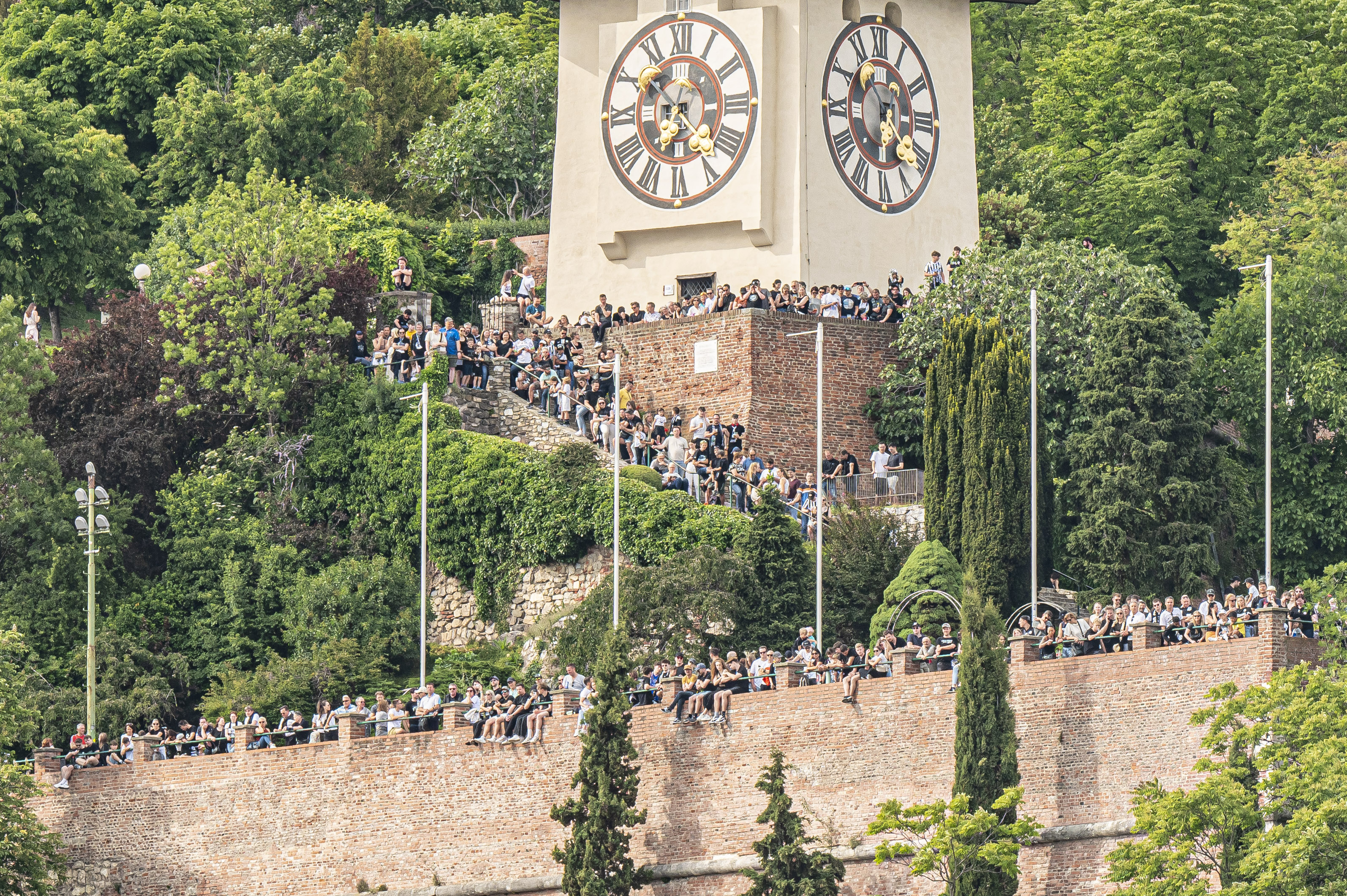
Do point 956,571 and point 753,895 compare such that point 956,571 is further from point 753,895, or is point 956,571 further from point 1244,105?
point 1244,105

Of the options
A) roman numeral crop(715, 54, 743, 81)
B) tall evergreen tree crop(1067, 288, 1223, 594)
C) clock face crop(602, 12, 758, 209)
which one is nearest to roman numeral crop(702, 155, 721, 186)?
clock face crop(602, 12, 758, 209)

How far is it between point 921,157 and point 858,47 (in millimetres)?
2863

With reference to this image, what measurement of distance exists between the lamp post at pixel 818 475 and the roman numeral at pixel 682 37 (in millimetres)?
7306

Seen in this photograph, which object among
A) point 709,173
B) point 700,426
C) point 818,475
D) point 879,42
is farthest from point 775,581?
point 879,42

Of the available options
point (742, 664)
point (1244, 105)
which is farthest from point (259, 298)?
point (1244, 105)

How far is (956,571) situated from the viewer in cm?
6141

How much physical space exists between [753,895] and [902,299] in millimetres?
Answer: 20503

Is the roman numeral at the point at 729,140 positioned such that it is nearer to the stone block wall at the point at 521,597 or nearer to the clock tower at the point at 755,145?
the clock tower at the point at 755,145

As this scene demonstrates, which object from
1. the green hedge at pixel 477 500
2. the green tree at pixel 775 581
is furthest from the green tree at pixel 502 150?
the green tree at pixel 775 581

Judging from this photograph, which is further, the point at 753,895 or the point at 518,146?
the point at 518,146

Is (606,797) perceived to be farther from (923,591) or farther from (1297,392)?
(1297,392)

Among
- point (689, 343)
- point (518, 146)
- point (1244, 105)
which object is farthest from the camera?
point (518, 146)

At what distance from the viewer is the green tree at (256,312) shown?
70875mm

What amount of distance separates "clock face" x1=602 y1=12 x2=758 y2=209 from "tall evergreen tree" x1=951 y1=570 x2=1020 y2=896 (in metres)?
21.3
